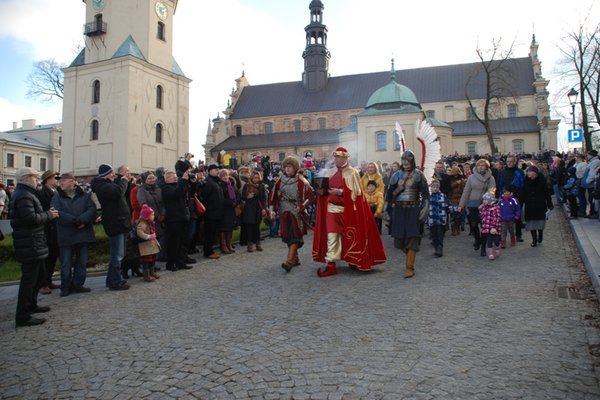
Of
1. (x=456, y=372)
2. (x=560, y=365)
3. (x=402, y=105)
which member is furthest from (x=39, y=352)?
(x=402, y=105)

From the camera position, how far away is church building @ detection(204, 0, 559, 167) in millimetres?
50344

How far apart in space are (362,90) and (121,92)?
3698 cm

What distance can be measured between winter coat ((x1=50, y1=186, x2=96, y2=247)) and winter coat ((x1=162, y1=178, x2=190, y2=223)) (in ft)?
5.55

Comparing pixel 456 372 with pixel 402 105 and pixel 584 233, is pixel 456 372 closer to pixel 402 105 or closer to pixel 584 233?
pixel 584 233

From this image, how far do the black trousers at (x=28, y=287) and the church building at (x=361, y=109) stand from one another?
35848mm

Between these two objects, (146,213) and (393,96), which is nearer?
(146,213)

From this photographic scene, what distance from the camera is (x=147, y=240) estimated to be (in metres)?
8.06

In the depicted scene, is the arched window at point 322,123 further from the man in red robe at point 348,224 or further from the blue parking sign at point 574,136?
the man in red robe at point 348,224

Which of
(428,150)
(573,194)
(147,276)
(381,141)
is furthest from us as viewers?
(381,141)

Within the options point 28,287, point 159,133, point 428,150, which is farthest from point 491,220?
point 159,133

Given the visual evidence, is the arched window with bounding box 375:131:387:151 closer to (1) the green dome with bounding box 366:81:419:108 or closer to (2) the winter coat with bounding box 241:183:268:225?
(1) the green dome with bounding box 366:81:419:108

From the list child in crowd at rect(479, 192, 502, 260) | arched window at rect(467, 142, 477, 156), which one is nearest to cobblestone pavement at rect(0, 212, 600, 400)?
child in crowd at rect(479, 192, 502, 260)

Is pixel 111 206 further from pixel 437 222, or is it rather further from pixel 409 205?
pixel 437 222

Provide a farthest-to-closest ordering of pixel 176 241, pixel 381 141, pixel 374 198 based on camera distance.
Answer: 1. pixel 381 141
2. pixel 374 198
3. pixel 176 241
